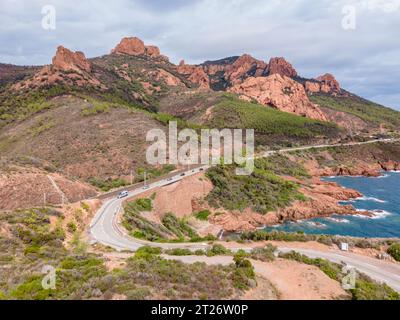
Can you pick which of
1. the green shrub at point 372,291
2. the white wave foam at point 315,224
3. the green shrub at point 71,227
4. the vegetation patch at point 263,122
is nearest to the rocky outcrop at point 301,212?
the white wave foam at point 315,224

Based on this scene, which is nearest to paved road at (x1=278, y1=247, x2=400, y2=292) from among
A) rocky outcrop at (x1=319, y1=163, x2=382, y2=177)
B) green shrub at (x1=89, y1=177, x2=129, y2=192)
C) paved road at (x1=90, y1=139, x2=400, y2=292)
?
paved road at (x1=90, y1=139, x2=400, y2=292)

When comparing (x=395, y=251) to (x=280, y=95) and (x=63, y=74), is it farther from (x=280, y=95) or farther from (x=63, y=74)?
(x=280, y=95)

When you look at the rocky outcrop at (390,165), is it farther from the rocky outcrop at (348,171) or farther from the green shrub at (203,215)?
the green shrub at (203,215)

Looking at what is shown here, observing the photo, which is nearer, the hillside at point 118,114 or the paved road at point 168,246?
the paved road at point 168,246

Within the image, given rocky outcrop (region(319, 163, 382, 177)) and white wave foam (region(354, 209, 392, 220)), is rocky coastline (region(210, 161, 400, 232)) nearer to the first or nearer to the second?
white wave foam (region(354, 209, 392, 220))
